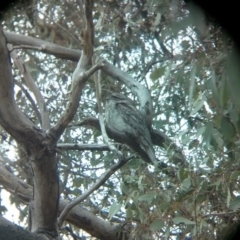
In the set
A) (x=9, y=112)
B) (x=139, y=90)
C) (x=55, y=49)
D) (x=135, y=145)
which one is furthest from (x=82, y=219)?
(x=55, y=49)

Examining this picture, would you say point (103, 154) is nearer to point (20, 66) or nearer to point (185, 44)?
point (20, 66)

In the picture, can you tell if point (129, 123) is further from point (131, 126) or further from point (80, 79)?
point (80, 79)

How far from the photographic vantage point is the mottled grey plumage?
3279 millimetres

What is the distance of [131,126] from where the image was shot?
130 inches

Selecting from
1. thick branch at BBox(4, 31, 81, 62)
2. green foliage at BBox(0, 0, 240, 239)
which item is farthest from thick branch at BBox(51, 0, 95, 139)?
thick branch at BBox(4, 31, 81, 62)

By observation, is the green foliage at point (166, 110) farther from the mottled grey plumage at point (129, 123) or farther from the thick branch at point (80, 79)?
the thick branch at point (80, 79)

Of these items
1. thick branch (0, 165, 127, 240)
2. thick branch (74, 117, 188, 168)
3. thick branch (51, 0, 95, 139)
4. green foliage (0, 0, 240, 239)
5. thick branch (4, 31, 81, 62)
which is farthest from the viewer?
thick branch (4, 31, 81, 62)

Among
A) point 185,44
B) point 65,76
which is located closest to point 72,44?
→ point 65,76

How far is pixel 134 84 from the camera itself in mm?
3547

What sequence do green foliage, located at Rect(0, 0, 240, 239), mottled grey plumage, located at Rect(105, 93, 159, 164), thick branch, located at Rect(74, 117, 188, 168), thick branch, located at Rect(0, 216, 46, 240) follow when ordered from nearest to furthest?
green foliage, located at Rect(0, 0, 240, 239)
thick branch, located at Rect(0, 216, 46, 240)
thick branch, located at Rect(74, 117, 188, 168)
mottled grey plumage, located at Rect(105, 93, 159, 164)

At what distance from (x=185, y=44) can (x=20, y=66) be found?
1154 millimetres

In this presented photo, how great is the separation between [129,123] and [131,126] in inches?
0.9

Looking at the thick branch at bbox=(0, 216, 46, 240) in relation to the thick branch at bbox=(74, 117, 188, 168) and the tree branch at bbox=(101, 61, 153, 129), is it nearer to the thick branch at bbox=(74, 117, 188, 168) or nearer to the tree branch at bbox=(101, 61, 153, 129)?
the thick branch at bbox=(74, 117, 188, 168)

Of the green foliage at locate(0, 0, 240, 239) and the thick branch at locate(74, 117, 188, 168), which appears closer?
the green foliage at locate(0, 0, 240, 239)
